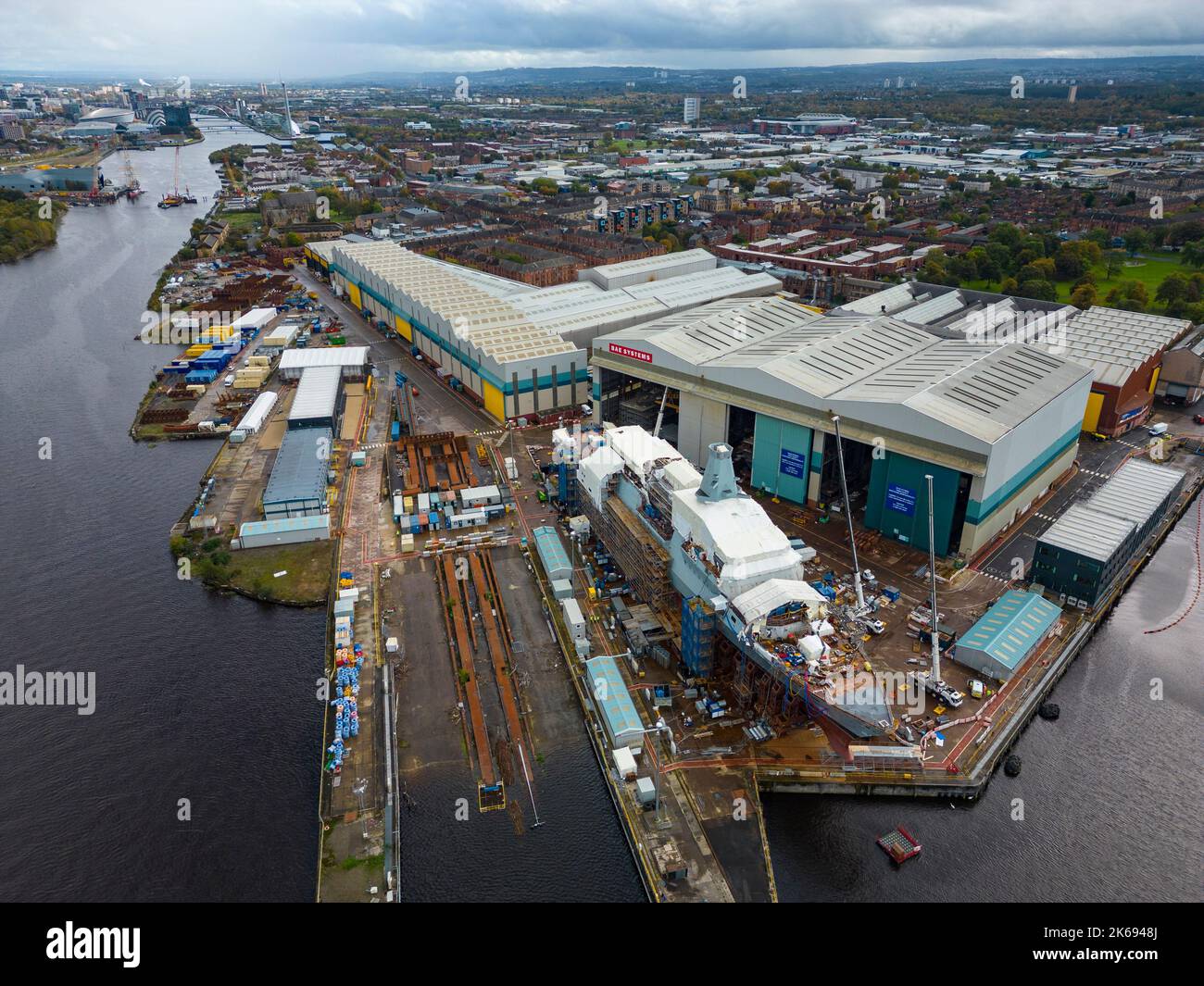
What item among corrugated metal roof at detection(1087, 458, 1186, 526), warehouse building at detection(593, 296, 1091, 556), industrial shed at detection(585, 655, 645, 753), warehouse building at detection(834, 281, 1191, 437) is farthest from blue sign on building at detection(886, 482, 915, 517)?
industrial shed at detection(585, 655, 645, 753)

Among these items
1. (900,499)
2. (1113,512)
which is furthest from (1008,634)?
(1113,512)

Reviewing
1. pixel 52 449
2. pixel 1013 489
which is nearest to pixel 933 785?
pixel 1013 489

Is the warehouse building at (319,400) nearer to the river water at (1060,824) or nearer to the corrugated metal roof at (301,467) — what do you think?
the corrugated metal roof at (301,467)

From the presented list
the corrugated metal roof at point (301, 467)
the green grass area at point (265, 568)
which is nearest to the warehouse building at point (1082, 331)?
the corrugated metal roof at point (301, 467)

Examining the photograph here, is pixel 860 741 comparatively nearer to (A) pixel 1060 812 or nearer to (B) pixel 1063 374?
(A) pixel 1060 812

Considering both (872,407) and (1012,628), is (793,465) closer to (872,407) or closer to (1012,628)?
(872,407)
